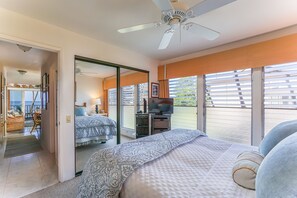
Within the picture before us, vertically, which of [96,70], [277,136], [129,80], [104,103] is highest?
[96,70]

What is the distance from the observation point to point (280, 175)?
60cm

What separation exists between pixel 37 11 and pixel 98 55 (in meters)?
1.10

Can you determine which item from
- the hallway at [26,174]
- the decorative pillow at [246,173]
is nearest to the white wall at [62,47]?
the hallway at [26,174]

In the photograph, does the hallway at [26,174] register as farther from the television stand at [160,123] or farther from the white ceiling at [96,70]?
the television stand at [160,123]

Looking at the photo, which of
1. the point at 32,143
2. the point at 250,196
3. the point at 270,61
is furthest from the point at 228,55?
the point at 32,143

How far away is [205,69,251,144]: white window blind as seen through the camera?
2.95 m

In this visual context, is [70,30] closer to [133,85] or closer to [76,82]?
[76,82]

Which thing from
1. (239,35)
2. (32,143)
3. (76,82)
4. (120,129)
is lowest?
(32,143)

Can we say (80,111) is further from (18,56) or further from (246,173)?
(246,173)

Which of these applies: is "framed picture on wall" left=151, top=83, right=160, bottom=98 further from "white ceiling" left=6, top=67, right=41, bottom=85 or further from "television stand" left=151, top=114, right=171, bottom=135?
"white ceiling" left=6, top=67, right=41, bottom=85

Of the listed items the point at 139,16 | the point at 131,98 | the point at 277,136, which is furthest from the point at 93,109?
the point at 277,136

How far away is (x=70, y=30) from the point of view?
2.53 meters

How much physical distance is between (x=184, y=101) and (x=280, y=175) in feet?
11.0

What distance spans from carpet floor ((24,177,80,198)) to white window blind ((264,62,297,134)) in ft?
10.8
